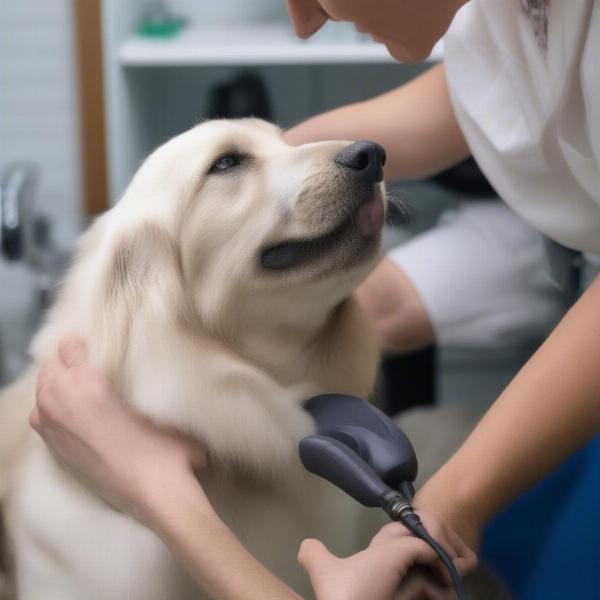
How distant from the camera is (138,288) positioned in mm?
755

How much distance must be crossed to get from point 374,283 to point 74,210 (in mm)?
789

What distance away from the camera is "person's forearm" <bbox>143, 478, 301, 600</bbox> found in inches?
25.5

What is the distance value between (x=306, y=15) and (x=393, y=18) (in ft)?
0.30

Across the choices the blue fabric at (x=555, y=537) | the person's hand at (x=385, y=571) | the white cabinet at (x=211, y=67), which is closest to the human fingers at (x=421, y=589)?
the person's hand at (x=385, y=571)

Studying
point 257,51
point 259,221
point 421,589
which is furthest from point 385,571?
point 257,51

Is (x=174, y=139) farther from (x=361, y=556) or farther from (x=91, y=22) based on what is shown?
(x=91, y=22)

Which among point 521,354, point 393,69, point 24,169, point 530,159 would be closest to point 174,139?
point 530,159

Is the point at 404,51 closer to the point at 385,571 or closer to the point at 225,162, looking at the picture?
the point at 225,162

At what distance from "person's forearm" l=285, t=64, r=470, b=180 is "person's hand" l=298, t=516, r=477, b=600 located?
1.65ft

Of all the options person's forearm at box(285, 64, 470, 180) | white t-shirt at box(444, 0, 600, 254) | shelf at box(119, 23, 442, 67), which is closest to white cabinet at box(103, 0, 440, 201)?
shelf at box(119, 23, 442, 67)

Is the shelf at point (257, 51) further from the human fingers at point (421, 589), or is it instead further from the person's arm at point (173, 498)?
the human fingers at point (421, 589)

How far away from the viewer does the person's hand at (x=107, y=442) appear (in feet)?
2.37

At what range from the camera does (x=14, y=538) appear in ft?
2.68

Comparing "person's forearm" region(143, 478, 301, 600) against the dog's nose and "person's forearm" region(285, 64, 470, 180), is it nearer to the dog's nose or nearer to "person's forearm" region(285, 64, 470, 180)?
the dog's nose
